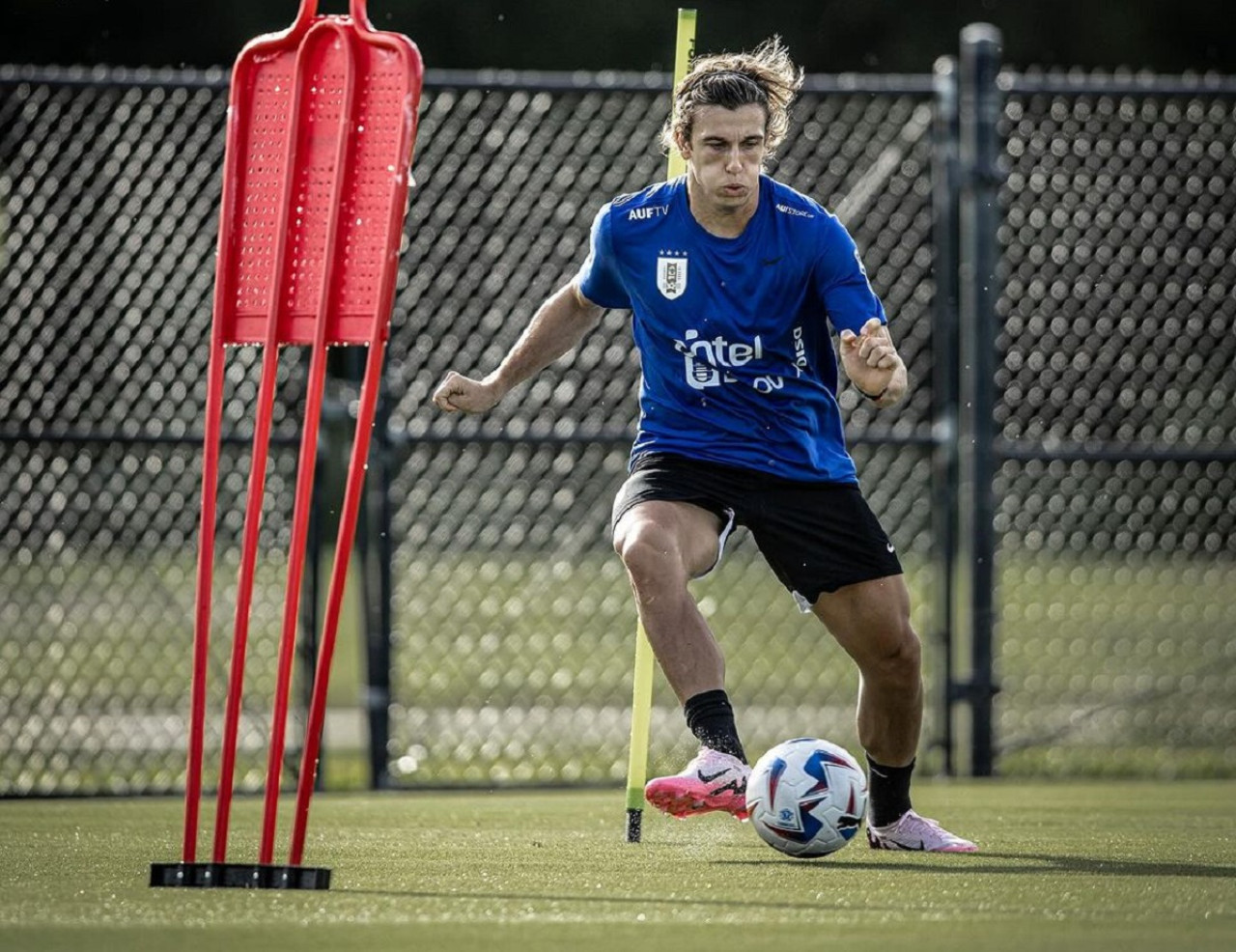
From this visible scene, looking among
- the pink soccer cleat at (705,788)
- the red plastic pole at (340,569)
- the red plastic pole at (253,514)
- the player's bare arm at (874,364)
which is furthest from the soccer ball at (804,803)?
the red plastic pole at (253,514)

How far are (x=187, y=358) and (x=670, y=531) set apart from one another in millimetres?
3930

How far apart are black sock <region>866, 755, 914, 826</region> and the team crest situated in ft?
4.39

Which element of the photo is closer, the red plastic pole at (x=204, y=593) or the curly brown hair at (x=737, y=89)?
the red plastic pole at (x=204, y=593)

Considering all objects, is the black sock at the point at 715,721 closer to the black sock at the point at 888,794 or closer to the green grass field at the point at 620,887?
the green grass field at the point at 620,887

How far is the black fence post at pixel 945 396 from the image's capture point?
8156mm

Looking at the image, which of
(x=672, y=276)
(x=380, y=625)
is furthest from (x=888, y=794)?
(x=380, y=625)

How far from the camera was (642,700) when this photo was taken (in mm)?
6074

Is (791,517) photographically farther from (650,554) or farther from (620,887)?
(620,887)

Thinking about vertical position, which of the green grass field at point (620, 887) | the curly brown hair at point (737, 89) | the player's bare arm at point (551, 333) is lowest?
the green grass field at point (620, 887)

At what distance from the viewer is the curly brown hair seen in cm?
Answer: 559

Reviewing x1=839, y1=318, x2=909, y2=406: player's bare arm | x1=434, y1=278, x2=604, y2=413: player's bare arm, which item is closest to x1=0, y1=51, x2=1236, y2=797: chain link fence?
x1=434, y1=278, x2=604, y2=413: player's bare arm

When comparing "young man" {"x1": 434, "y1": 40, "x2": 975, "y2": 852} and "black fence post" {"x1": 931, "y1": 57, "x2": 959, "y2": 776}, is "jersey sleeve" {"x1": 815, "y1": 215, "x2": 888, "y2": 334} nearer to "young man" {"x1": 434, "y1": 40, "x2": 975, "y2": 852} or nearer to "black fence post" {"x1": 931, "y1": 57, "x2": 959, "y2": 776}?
"young man" {"x1": 434, "y1": 40, "x2": 975, "y2": 852}

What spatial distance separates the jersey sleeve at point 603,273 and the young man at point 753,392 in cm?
1

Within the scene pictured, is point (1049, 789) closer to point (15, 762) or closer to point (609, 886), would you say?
point (609, 886)
